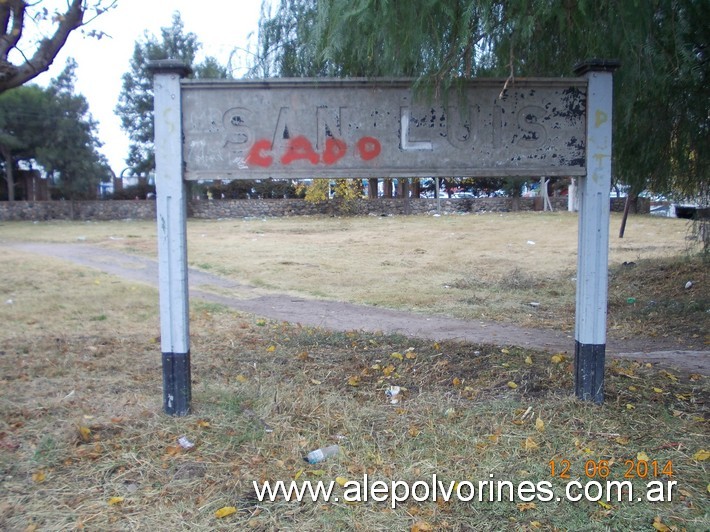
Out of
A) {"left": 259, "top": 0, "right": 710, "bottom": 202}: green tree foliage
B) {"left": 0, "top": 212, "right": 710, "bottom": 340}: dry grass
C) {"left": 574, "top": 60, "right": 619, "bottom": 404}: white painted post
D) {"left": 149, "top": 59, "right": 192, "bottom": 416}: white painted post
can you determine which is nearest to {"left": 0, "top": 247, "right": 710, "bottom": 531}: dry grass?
{"left": 149, "top": 59, "right": 192, "bottom": 416}: white painted post

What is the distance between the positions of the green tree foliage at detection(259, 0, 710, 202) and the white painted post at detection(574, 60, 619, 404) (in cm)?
51

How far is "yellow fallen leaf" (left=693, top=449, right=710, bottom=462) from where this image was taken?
11.8 feet

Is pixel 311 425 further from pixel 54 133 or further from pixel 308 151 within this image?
A: pixel 54 133

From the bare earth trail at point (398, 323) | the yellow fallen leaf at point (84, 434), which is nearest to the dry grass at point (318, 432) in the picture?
the yellow fallen leaf at point (84, 434)

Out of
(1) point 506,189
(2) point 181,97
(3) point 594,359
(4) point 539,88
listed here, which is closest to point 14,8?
(2) point 181,97

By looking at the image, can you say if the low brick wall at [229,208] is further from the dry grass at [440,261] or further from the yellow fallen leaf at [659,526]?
the yellow fallen leaf at [659,526]

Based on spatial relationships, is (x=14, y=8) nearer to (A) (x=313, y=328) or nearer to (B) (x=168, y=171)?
(B) (x=168, y=171)

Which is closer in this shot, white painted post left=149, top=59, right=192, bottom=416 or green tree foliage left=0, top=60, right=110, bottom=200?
white painted post left=149, top=59, right=192, bottom=416

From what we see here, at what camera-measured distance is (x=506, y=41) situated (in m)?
4.93

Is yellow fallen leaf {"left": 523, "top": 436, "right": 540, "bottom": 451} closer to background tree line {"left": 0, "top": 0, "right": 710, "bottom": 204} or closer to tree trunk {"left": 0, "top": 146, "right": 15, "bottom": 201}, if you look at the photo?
background tree line {"left": 0, "top": 0, "right": 710, "bottom": 204}

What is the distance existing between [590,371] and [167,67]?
11.9 ft

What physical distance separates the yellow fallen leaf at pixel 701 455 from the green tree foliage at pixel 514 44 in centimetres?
257

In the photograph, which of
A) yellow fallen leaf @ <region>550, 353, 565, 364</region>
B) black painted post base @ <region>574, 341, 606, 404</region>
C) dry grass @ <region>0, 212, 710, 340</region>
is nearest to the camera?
black painted post base @ <region>574, 341, 606, 404</region>

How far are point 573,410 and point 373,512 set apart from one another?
1.87 metres
